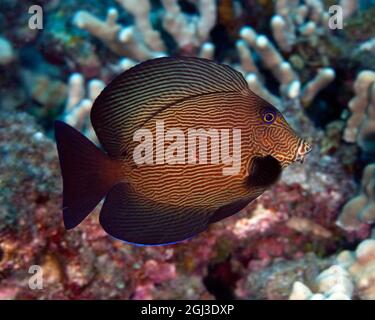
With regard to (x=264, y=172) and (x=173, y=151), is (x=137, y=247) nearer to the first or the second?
(x=173, y=151)

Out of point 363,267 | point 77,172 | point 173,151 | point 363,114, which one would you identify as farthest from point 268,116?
point 363,114

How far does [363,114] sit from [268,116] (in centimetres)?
198

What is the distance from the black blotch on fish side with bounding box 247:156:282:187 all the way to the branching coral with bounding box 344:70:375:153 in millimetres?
1861

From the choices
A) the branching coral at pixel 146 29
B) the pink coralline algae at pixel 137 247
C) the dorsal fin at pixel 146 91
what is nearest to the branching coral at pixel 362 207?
the pink coralline algae at pixel 137 247

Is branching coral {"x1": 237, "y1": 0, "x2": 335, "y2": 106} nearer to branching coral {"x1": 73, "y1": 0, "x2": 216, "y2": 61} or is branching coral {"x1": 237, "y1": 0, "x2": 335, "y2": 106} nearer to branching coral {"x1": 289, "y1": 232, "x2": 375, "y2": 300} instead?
branching coral {"x1": 73, "y1": 0, "x2": 216, "y2": 61}

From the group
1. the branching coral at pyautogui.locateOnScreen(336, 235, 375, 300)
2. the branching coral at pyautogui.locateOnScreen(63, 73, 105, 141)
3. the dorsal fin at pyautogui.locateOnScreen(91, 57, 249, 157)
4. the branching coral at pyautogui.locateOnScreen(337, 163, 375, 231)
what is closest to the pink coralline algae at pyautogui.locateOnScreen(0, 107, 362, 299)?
the branching coral at pyautogui.locateOnScreen(337, 163, 375, 231)

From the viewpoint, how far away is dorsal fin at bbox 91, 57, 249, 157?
1.91 meters

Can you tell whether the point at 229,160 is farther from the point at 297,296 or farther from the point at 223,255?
the point at 223,255

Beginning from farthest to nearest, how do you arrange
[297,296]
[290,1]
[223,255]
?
[290,1]
[223,255]
[297,296]

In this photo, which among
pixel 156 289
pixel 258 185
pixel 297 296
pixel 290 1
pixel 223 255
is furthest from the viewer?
pixel 290 1

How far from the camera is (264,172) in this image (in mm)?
1839

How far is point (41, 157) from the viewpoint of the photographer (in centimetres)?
278
